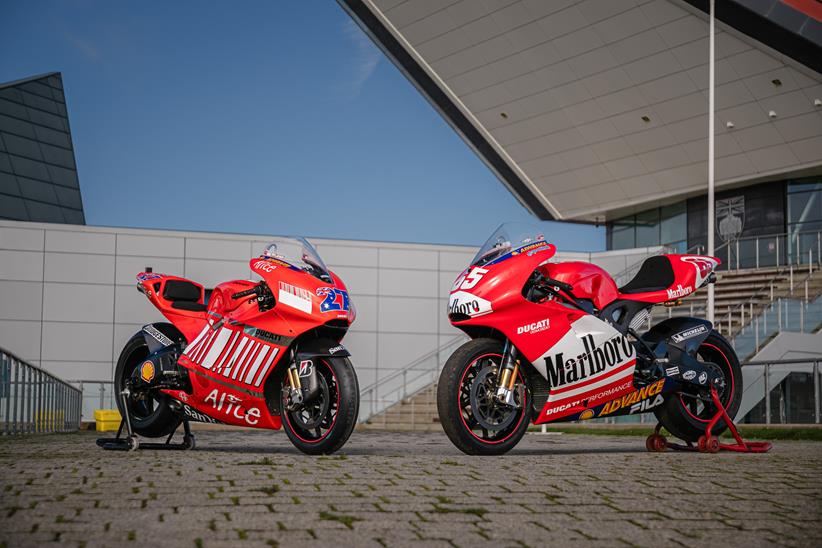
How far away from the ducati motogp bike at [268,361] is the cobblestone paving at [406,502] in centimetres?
72

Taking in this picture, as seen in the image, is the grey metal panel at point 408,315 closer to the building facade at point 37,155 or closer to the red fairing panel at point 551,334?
the building facade at point 37,155

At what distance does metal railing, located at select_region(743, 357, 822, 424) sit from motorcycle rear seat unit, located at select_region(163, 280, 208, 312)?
918cm

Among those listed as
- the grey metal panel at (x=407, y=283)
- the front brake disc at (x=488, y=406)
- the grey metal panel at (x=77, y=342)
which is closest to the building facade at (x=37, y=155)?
the grey metal panel at (x=77, y=342)

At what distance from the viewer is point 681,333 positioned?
7.56m

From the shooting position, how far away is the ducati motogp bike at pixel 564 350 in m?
6.66

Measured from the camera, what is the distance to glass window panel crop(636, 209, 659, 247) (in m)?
40.8

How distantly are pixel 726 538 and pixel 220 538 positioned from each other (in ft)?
5.72

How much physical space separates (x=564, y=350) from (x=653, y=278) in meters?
1.22

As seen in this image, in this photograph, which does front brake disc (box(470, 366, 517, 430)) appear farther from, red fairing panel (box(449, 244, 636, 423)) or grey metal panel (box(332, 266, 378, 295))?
grey metal panel (box(332, 266, 378, 295))

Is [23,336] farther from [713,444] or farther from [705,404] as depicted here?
[713,444]

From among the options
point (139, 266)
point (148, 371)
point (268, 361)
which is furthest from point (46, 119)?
point (268, 361)

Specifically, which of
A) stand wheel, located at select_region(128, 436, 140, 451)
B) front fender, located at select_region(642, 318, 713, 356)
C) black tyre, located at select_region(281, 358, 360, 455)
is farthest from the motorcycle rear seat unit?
front fender, located at select_region(642, 318, 713, 356)

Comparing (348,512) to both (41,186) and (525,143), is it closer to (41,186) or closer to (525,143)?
(525,143)

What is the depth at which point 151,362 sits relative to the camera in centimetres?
773
